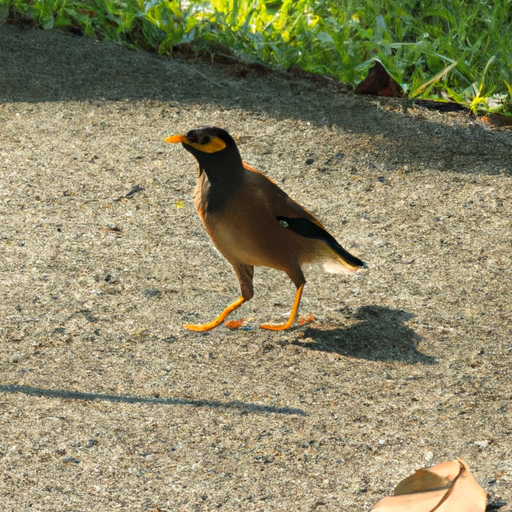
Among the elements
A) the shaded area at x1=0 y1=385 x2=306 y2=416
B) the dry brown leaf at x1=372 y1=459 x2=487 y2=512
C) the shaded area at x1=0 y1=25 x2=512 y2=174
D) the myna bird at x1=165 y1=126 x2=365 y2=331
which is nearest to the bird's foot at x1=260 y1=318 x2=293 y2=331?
the myna bird at x1=165 y1=126 x2=365 y2=331

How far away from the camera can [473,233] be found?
4172 millimetres

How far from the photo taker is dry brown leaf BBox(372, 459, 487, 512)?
7.20 ft

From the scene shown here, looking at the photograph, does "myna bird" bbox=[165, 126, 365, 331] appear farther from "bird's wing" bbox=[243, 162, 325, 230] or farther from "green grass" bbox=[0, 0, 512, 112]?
"green grass" bbox=[0, 0, 512, 112]

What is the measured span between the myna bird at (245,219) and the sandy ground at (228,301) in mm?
268

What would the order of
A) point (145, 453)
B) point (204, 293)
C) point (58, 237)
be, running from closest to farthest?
1. point (145, 453)
2. point (204, 293)
3. point (58, 237)

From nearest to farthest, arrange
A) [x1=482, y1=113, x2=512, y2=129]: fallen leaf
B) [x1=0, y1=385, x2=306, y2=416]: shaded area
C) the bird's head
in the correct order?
[x1=0, y1=385, x2=306, y2=416]: shaded area → the bird's head → [x1=482, y1=113, x2=512, y2=129]: fallen leaf

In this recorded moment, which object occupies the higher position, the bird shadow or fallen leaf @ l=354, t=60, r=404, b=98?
fallen leaf @ l=354, t=60, r=404, b=98

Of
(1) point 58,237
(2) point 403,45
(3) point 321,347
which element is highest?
(2) point 403,45

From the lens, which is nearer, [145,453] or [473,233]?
[145,453]

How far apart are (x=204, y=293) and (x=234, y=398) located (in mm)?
836

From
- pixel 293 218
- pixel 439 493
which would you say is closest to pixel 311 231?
pixel 293 218

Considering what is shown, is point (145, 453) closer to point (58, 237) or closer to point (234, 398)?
point (234, 398)

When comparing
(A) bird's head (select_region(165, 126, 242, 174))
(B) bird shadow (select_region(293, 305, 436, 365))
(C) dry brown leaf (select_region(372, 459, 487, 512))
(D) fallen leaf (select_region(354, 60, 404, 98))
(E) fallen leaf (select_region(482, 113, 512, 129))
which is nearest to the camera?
(C) dry brown leaf (select_region(372, 459, 487, 512))

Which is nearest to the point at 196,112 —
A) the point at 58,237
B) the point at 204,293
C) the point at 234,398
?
the point at 58,237
